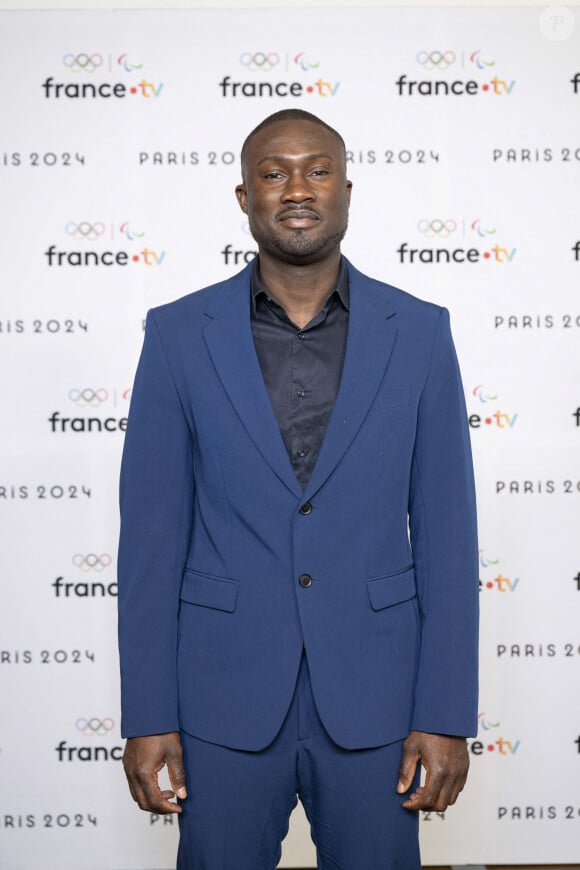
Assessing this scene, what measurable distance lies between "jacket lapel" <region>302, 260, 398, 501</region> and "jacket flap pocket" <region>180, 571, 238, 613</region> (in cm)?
19

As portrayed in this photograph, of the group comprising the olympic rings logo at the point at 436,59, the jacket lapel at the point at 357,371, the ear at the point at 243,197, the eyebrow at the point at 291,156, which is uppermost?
the olympic rings logo at the point at 436,59

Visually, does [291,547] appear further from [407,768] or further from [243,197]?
[243,197]

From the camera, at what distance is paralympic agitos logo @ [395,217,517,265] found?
2.69 m

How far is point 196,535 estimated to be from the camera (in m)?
1.53

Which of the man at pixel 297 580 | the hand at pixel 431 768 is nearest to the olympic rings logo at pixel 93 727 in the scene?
the man at pixel 297 580

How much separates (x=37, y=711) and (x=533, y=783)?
4.86 ft

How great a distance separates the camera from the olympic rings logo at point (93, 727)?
108 inches

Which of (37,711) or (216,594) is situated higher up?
(216,594)

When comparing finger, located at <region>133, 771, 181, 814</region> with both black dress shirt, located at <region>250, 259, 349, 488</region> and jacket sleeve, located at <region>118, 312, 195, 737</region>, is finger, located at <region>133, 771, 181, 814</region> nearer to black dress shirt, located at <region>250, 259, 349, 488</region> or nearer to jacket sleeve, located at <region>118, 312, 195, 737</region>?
jacket sleeve, located at <region>118, 312, 195, 737</region>

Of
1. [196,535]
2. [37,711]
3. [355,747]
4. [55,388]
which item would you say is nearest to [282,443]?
[196,535]

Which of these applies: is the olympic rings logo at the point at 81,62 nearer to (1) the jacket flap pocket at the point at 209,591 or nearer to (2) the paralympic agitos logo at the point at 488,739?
(1) the jacket flap pocket at the point at 209,591

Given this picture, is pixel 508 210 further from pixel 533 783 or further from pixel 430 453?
pixel 533 783

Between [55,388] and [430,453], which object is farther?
[55,388]

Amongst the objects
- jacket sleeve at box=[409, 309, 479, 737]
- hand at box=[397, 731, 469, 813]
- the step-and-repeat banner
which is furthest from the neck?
the step-and-repeat banner
